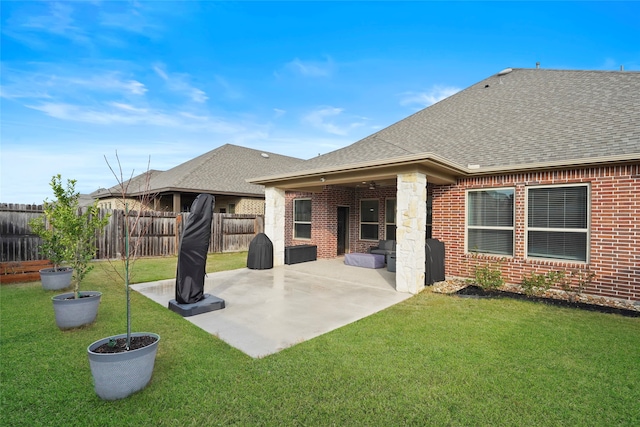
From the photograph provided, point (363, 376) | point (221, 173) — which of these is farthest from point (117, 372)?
point (221, 173)

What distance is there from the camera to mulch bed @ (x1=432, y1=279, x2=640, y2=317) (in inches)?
227

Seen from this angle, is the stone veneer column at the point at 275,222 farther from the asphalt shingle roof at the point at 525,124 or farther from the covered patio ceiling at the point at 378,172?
the asphalt shingle roof at the point at 525,124

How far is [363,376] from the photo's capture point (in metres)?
3.32

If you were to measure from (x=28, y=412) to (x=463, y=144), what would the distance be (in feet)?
32.4

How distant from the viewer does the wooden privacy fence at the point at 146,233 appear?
31.2ft

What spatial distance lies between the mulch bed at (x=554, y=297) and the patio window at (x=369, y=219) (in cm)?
481

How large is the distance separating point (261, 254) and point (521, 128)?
8.37 metres

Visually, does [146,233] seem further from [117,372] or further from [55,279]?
[117,372]

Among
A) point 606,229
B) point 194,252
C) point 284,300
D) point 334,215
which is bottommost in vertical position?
point 284,300

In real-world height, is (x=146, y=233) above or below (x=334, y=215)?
below

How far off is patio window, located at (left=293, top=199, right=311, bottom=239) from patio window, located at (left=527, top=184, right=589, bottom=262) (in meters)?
8.16

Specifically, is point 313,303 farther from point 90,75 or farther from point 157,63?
point 157,63

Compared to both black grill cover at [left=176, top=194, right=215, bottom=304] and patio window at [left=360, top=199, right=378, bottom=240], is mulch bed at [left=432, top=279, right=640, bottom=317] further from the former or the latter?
black grill cover at [left=176, top=194, right=215, bottom=304]

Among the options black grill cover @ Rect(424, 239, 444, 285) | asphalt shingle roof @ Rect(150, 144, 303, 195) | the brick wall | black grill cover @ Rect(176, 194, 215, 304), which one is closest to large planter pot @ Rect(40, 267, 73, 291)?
black grill cover @ Rect(176, 194, 215, 304)
